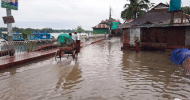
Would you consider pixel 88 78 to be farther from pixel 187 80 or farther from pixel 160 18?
→ pixel 160 18

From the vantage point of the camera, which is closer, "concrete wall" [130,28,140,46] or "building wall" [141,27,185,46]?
"building wall" [141,27,185,46]

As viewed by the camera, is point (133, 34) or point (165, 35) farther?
point (133, 34)

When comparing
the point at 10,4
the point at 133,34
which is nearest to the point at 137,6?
the point at 133,34

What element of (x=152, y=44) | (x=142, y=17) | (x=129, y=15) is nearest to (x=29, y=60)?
(x=152, y=44)

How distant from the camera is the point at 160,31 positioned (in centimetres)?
1474

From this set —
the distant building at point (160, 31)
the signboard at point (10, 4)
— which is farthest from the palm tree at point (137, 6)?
the signboard at point (10, 4)

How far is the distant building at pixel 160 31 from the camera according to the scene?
515 inches

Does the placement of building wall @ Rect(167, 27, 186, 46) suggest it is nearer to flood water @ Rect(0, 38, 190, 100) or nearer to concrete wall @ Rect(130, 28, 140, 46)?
concrete wall @ Rect(130, 28, 140, 46)

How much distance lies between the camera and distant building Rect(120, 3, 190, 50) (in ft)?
42.9

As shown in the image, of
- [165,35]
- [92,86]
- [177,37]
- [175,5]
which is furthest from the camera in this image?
[165,35]

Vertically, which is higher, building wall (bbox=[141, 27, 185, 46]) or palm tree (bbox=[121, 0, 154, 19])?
palm tree (bbox=[121, 0, 154, 19])

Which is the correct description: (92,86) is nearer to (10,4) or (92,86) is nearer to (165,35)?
(10,4)

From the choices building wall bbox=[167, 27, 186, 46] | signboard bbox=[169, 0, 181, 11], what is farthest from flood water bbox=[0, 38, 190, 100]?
signboard bbox=[169, 0, 181, 11]

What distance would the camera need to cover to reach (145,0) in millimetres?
29172
